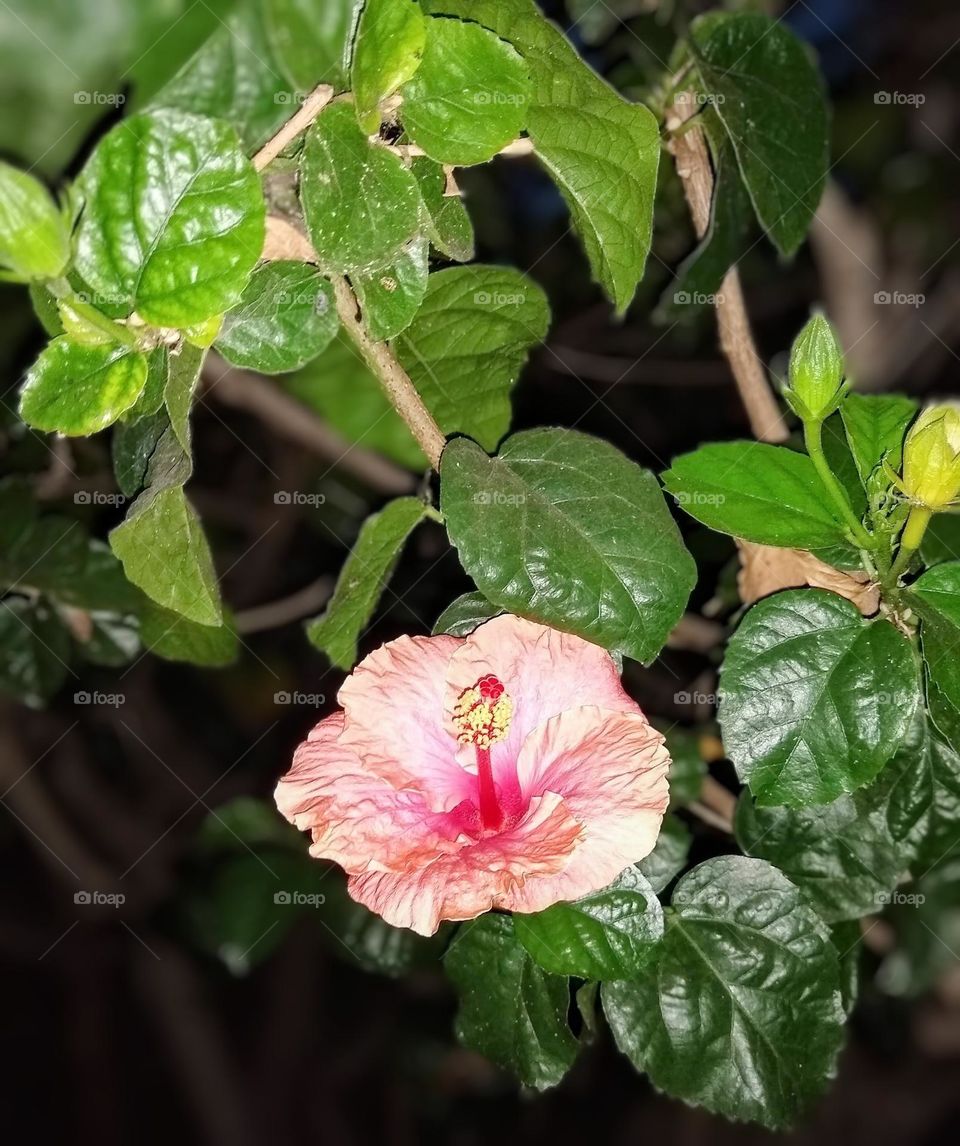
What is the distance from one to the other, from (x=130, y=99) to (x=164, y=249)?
53 cm

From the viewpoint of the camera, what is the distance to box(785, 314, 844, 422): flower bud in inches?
31.4

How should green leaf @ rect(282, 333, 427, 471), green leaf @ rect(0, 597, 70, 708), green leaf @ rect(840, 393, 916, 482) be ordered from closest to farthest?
green leaf @ rect(840, 393, 916, 482), green leaf @ rect(0, 597, 70, 708), green leaf @ rect(282, 333, 427, 471)

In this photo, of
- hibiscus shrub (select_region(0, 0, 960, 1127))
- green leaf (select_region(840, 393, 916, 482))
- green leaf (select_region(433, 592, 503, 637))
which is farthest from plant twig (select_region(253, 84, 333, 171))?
green leaf (select_region(840, 393, 916, 482))

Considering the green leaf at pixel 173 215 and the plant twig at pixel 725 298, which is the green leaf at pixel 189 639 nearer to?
the green leaf at pixel 173 215

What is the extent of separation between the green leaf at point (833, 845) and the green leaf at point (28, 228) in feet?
2.16

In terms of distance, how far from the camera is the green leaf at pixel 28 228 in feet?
2.09

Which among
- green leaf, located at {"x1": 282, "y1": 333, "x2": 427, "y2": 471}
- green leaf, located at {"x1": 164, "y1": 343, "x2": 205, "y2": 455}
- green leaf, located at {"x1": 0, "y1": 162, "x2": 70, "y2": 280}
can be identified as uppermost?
green leaf, located at {"x1": 0, "y1": 162, "x2": 70, "y2": 280}

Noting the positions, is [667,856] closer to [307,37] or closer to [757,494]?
[757,494]

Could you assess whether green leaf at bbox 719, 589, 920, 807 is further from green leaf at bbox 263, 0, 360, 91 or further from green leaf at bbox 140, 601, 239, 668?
green leaf at bbox 263, 0, 360, 91

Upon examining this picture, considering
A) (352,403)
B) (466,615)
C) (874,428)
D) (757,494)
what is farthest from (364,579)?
(352,403)

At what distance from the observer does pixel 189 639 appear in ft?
3.31

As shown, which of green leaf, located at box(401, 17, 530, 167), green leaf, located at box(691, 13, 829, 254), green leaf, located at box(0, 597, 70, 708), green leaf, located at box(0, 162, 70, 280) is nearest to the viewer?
green leaf, located at box(0, 162, 70, 280)

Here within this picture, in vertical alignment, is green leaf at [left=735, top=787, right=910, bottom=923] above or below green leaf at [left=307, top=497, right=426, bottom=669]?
below

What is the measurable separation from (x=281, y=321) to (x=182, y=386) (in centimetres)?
9
